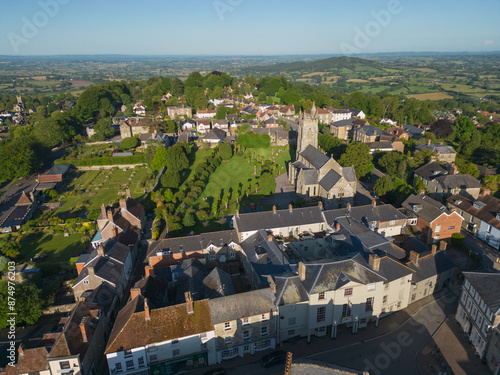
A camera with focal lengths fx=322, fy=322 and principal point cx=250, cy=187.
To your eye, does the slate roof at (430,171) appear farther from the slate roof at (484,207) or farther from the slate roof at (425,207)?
the slate roof at (425,207)

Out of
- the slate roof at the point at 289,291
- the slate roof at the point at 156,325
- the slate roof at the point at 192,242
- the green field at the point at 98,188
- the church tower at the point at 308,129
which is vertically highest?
the church tower at the point at 308,129

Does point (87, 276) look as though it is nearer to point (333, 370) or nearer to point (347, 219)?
point (333, 370)

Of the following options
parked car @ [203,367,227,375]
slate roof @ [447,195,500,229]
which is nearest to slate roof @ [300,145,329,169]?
slate roof @ [447,195,500,229]

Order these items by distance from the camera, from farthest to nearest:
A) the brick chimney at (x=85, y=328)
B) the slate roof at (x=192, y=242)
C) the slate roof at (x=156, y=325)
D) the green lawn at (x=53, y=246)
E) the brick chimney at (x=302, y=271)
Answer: the green lawn at (x=53, y=246)
the slate roof at (x=192, y=242)
the brick chimney at (x=302, y=271)
the brick chimney at (x=85, y=328)
the slate roof at (x=156, y=325)

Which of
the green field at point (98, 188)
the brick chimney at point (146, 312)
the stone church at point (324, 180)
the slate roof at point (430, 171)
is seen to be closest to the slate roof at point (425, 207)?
→ the stone church at point (324, 180)

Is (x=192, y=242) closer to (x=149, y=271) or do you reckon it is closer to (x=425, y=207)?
(x=149, y=271)
